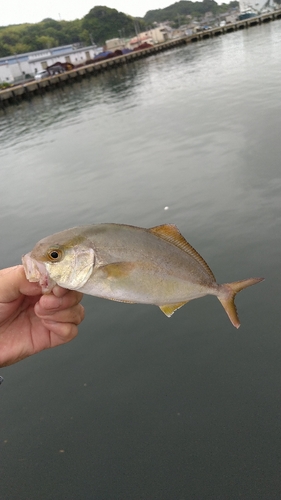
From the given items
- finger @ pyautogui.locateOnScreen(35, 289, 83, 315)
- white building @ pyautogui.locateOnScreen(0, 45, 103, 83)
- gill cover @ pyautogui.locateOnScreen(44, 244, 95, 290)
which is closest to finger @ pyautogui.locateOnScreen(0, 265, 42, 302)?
finger @ pyautogui.locateOnScreen(35, 289, 83, 315)

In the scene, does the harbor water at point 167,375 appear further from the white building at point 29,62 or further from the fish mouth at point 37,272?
the white building at point 29,62

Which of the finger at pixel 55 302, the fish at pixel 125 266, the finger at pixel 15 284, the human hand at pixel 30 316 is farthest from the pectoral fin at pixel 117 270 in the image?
the finger at pixel 15 284

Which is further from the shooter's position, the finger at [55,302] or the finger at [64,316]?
the finger at [64,316]

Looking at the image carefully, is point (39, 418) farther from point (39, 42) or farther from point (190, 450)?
point (39, 42)

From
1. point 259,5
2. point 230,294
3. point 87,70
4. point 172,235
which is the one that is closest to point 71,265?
point 172,235

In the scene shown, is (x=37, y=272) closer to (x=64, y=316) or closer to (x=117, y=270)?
(x=117, y=270)

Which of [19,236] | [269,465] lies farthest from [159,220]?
[269,465]

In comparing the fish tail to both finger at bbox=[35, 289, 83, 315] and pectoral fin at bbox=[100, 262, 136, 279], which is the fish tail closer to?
pectoral fin at bbox=[100, 262, 136, 279]

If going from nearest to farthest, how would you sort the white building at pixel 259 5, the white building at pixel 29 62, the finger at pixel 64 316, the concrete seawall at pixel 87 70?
the finger at pixel 64 316 → the concrete seawall at pixel 87 70 → the white building at pixel 29 62 → the white building at pixel 259 5
